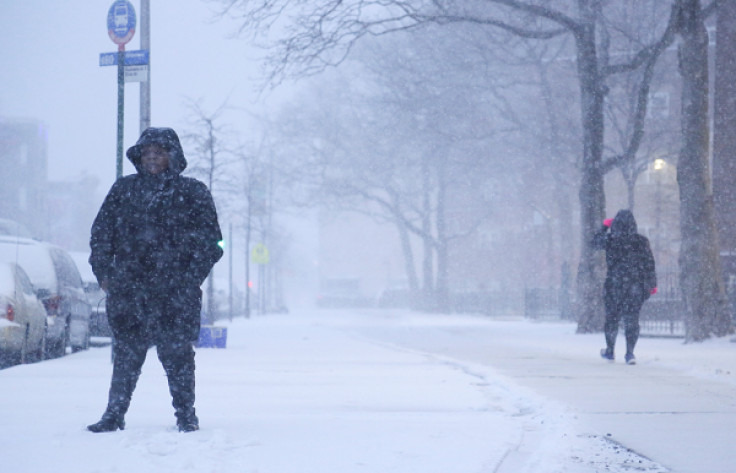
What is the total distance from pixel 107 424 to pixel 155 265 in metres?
0.96

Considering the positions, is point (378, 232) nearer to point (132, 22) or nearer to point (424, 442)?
point (132, 22)

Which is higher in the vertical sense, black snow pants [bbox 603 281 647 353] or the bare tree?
the bare tree

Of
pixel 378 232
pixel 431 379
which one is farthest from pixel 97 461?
pixel 378 232

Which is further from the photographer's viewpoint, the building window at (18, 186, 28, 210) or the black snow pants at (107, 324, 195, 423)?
the building window at (18, 186, 28, 210)

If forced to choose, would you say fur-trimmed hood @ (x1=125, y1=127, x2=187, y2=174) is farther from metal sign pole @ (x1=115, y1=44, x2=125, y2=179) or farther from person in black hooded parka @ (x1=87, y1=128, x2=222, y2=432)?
metal sign pole @ (x1=115, y1=44, x2=125, y2=179)

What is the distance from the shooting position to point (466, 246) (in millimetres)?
59812

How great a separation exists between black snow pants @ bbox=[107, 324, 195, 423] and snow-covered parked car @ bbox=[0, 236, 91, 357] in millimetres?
7701

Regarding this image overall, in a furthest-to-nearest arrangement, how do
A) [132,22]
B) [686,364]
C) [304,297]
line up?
[304,297]
[132,22]
[686,364]

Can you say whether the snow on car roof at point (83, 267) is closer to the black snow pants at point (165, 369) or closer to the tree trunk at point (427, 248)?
the black snow pants at point (165, 369)

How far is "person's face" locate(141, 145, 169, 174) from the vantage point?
18.8ft

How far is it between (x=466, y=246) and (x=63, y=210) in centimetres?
3167

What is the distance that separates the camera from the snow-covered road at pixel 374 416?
5086 mm

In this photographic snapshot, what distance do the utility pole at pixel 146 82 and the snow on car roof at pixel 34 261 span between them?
7.97 ft

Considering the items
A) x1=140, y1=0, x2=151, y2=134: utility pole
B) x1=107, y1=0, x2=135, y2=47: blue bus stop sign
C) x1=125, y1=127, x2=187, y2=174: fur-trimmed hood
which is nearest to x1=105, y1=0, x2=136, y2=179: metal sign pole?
x1=107, y1=0, x2=135, y2=47: blue bus stop sign
